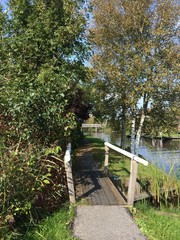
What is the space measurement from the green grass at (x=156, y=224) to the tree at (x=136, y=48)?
806 cm

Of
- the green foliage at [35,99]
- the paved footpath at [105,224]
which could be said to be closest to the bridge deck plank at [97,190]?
the paved footpath at [105,224]

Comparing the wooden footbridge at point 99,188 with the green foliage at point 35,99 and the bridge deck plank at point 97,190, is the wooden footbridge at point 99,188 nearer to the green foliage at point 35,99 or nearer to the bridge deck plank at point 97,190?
the bridge deck plank at point 97,190

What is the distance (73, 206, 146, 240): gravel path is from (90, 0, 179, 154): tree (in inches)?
335

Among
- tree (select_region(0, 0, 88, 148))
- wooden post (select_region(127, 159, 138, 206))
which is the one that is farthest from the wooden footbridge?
tree (select_region(0, 0, 88, 148))

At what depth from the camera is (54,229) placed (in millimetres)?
3574

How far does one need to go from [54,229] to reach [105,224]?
764mm

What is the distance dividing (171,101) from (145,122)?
237 centimetres

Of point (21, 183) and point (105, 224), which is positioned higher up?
point (21, 183)

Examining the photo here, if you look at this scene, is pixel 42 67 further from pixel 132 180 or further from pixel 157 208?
pixel 157 208

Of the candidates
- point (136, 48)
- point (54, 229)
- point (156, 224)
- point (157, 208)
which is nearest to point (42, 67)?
point (54, 229)

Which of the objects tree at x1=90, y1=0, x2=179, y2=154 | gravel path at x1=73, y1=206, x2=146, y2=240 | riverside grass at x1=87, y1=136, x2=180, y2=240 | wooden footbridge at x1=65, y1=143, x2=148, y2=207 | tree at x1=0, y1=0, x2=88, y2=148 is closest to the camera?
gravel path at x1=73, y1=206, x2=146, y2=240

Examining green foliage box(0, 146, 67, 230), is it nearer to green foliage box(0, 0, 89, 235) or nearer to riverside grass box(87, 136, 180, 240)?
green foliage box(0, 0, 89, 235)

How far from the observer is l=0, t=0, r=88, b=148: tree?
4082mm

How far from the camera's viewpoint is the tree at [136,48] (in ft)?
40.0
